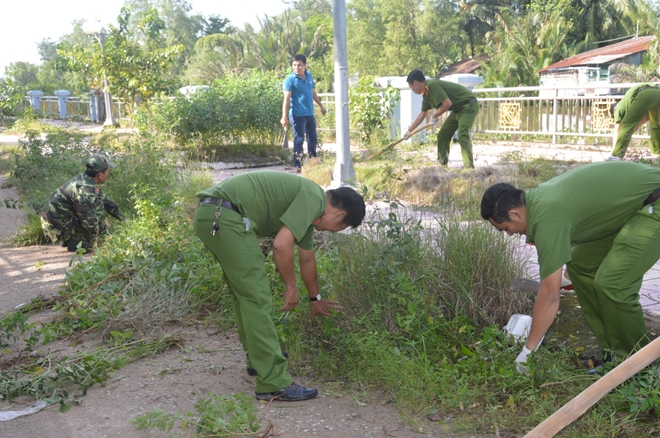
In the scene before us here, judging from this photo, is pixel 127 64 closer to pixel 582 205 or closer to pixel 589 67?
pixel 589 67

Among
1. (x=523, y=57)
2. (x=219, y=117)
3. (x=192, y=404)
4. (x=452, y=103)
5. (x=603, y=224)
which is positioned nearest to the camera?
(x=603, y=224)

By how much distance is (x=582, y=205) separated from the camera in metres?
3.22

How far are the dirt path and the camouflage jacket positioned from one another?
2.54 meters

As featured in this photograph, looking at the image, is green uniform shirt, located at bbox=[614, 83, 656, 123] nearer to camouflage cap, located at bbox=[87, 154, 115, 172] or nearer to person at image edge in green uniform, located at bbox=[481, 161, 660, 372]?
person at image edge in green uniform, located at bbox=[481, 161, 660, 372]

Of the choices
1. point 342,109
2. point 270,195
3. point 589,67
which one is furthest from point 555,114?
point 589,67

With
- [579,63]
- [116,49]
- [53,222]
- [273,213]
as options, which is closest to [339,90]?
[53,222]

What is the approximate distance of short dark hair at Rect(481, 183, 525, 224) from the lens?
10.6ft

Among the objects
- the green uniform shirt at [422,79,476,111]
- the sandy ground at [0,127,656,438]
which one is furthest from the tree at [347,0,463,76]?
the sandy ground at [0,127,656,438]

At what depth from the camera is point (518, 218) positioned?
3258mm

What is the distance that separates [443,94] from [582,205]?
5.45 metres

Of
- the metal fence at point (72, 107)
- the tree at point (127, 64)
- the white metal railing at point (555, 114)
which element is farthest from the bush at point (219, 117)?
the metal fence at point (72, 107)

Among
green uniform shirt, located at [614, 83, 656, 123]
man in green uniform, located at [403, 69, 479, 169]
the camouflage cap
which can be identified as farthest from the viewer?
man in green uniform, located at [403, 69, 479, 169]

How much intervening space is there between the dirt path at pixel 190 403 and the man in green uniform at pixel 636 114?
5.57 metres

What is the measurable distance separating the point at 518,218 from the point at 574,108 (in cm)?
1124
